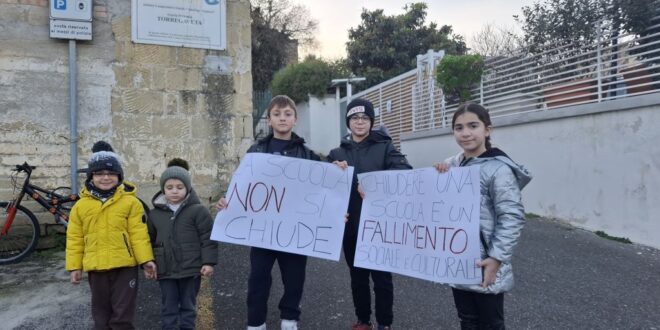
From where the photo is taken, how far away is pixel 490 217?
99.9 inches

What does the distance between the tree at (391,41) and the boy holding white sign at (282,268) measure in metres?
18.8

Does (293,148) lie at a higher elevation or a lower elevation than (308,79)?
lower

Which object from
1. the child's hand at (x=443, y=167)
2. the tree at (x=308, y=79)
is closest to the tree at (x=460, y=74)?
the child's hand at (x=443, y=167)

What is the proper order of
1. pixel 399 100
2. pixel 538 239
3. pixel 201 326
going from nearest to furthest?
pixel 201 326, pixel 538 239, pixel 399 100

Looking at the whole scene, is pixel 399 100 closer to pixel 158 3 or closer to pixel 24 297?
pixel 158 3

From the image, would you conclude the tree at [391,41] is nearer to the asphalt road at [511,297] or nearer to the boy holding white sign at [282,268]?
the asphalt road at [511,297]

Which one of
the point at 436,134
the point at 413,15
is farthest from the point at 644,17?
the point at 413,15

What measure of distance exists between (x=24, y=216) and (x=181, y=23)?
295 centimetres

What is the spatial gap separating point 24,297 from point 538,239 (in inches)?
234

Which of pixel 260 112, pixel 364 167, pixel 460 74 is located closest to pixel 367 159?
pixel 364 167

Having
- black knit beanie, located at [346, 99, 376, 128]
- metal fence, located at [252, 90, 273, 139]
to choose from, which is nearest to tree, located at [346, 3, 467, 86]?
metal fence, located at [252, 90, 273, 139]

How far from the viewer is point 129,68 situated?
5.83 meters

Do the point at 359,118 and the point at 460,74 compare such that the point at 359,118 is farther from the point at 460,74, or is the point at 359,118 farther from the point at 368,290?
the point at 460,74

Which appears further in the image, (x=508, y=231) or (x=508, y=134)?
(x=508, y=134)
